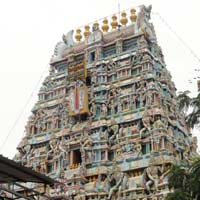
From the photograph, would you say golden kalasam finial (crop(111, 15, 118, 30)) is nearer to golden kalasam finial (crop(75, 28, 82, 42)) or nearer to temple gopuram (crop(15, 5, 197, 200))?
temple gopuram (crop(15, 5, 197, 200))

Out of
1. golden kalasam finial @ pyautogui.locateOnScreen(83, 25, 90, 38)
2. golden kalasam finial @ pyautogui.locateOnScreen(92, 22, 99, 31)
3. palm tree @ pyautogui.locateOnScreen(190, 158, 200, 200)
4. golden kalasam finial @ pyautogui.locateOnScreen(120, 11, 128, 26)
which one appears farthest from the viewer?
golden kalasam finial @ pyautogui.locateOnScreen(83, 25, 90, 38)

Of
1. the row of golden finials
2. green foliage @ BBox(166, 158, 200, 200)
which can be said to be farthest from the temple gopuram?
green foliage @ BBox(166, 158, 200, 200)

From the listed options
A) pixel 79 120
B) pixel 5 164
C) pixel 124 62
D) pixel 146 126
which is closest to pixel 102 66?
pixel 124 62

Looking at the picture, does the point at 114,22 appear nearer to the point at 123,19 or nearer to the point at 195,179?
the point at 123,19

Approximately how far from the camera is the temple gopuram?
2878 cm

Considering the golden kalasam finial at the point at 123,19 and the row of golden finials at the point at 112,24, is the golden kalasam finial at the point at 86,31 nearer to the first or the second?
the row of golden finials at the point at 112,24

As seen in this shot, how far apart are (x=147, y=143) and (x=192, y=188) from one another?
58.0ft

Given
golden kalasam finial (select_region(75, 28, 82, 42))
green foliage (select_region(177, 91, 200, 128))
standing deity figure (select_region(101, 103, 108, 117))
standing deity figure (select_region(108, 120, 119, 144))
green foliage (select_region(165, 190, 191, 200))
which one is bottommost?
green foliage (select_region(165, 190, 191, 200))

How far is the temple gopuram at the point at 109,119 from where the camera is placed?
28781 millimetres

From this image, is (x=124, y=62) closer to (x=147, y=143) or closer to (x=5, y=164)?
(x=147, y=143)

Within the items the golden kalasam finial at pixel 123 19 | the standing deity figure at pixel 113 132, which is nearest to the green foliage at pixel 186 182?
the standing deity figure at pixel 113 132

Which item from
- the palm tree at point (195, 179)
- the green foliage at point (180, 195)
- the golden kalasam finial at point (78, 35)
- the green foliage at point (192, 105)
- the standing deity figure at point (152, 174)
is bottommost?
the green foliage at point (180, 195)

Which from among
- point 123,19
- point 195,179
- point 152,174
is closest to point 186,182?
point 195,179

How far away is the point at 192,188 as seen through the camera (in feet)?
38.9
